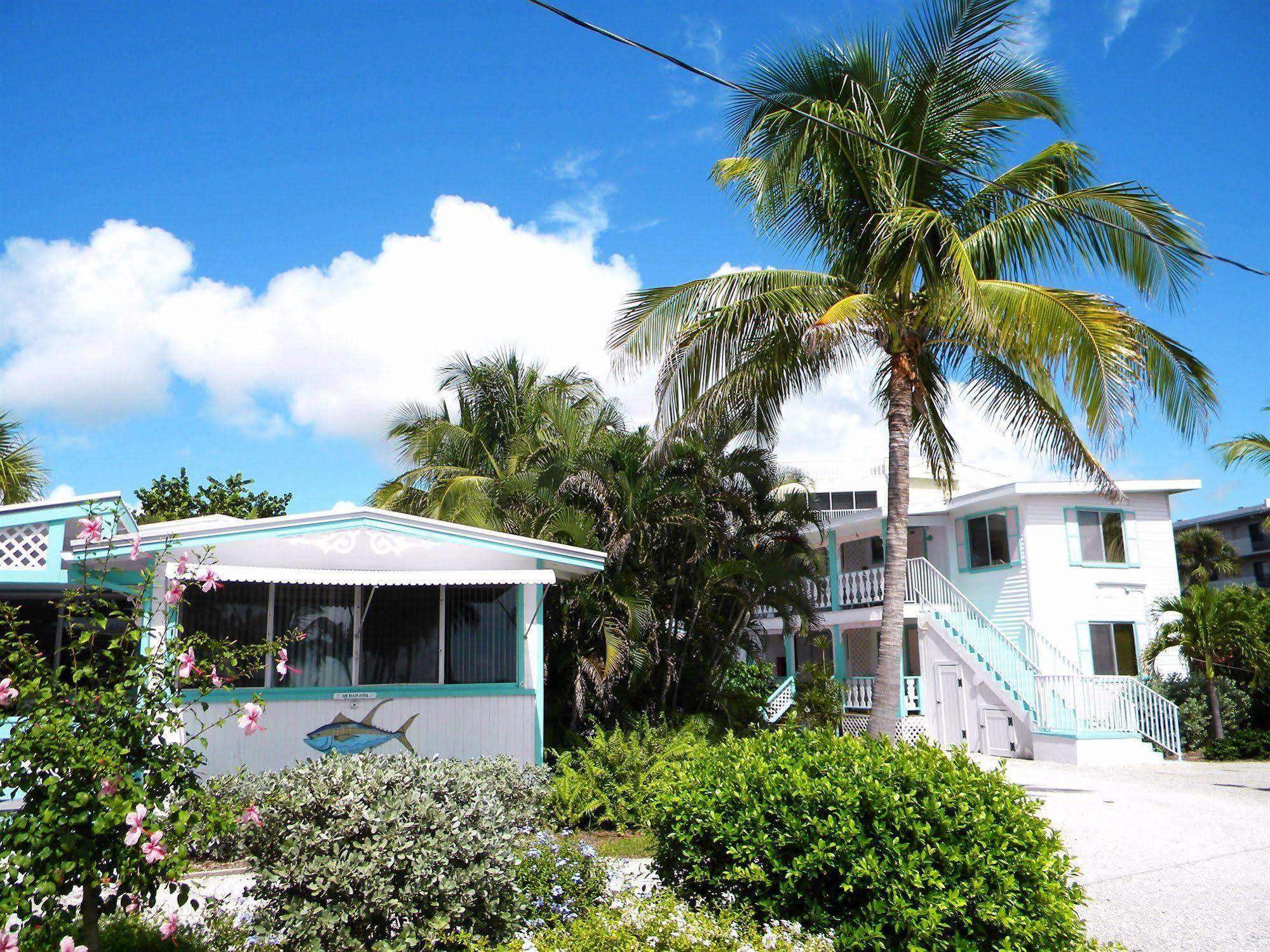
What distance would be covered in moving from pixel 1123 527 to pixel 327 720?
63.9 feet

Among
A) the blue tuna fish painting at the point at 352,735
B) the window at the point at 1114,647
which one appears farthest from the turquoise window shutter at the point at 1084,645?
the blue tuna fish painting at the point at 352,735

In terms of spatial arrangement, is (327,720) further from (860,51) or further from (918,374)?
(860,51)

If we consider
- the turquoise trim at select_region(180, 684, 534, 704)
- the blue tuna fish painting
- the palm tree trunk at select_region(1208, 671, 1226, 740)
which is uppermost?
the turquoise trim at select_region(180, 684, 534, 704)

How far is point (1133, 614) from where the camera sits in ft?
74.4

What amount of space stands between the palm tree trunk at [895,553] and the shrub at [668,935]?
684 centimetres

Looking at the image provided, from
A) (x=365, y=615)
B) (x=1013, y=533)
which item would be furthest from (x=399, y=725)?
(x=1013, y=533)

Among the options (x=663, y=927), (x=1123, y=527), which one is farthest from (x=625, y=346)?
(x=1123, y=527)

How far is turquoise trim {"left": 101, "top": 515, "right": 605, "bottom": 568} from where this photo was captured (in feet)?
32.3

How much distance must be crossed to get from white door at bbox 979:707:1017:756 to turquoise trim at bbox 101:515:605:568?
12.5 meters

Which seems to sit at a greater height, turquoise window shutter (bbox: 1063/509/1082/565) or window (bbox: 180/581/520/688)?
turquoise window shutter (bbox: 1063/509/1082/565)

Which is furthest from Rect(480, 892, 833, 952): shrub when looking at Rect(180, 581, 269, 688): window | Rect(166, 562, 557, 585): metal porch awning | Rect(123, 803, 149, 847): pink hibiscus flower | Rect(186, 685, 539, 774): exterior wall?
Rect(180, 581, 269, 688): window

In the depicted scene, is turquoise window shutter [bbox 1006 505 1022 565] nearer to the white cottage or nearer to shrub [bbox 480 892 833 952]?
the white cottage

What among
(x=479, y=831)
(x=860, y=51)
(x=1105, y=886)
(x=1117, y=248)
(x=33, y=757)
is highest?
(x=860, y=51)

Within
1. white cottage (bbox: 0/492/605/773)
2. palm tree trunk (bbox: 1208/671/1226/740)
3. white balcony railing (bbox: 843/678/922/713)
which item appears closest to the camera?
white cottage (bbox: 0/492/605/773)
